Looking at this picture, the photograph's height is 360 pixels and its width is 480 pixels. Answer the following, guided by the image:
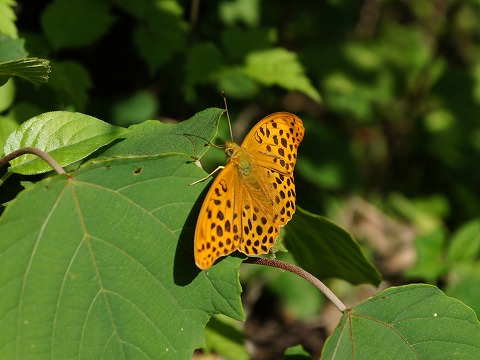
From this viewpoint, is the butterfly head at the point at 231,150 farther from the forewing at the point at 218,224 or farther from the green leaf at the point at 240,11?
the green leaf at the point at 240,11

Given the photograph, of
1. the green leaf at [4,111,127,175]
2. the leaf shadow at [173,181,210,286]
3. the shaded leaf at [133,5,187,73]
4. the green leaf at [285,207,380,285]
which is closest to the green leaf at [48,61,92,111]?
the shaded leaf at [133,5,187,73]

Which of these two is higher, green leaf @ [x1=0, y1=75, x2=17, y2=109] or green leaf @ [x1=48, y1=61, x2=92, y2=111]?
green leaf @ [x1=0, y1=75, x2=17, y2=109]

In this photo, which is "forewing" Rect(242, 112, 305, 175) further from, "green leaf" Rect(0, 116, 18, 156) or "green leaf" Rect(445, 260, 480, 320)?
"green leaf" Rect(445, 260, 480, 320)

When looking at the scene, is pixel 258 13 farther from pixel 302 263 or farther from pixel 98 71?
pixel 302 263

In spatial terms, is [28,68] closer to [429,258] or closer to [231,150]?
[231,150]

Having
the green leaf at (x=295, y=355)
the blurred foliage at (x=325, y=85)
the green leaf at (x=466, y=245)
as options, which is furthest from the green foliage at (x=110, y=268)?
the green leaf at (x=466, y=245)
